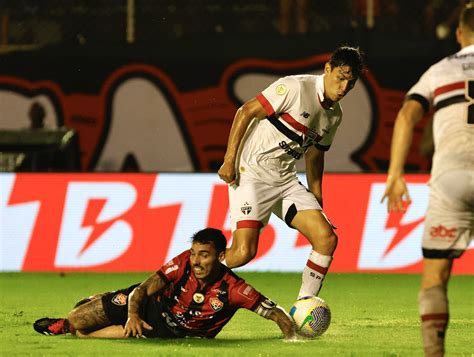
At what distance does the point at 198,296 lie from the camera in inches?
306

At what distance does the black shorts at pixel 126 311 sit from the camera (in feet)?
25.9

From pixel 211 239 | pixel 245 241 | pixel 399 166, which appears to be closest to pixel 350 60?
pixel 245 241

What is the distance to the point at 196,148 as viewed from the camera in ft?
53.0

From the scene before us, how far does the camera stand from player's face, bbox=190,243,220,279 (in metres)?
7.67

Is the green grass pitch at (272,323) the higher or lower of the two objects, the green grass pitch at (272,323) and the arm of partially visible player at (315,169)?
the lower

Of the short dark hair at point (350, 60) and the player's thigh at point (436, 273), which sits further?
the short dark hair at point (350, 60)

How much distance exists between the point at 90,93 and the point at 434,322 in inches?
426

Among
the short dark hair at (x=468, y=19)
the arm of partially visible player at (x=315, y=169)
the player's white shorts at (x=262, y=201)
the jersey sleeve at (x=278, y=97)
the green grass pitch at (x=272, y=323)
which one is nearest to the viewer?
the short dark hair at (x=468, y=19)

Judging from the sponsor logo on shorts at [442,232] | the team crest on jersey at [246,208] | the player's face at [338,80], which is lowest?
the team crest on jersey at [246,208]

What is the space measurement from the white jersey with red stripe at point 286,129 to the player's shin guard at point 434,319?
300cm

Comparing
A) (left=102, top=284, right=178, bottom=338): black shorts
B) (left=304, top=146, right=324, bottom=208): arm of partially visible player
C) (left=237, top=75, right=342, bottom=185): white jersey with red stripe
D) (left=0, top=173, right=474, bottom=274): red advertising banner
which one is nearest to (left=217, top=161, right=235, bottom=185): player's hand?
(left=237, top=75, right=342, bottom=185): white jersey with red stripe

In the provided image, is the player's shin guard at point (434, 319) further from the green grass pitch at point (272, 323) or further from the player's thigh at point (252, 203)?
the player's thigh at point (252, 203)

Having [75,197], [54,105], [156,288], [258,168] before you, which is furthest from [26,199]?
[156,288]

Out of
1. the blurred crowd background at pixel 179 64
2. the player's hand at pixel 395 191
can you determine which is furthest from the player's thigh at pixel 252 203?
the blurred crowd background at pixel 179 64
